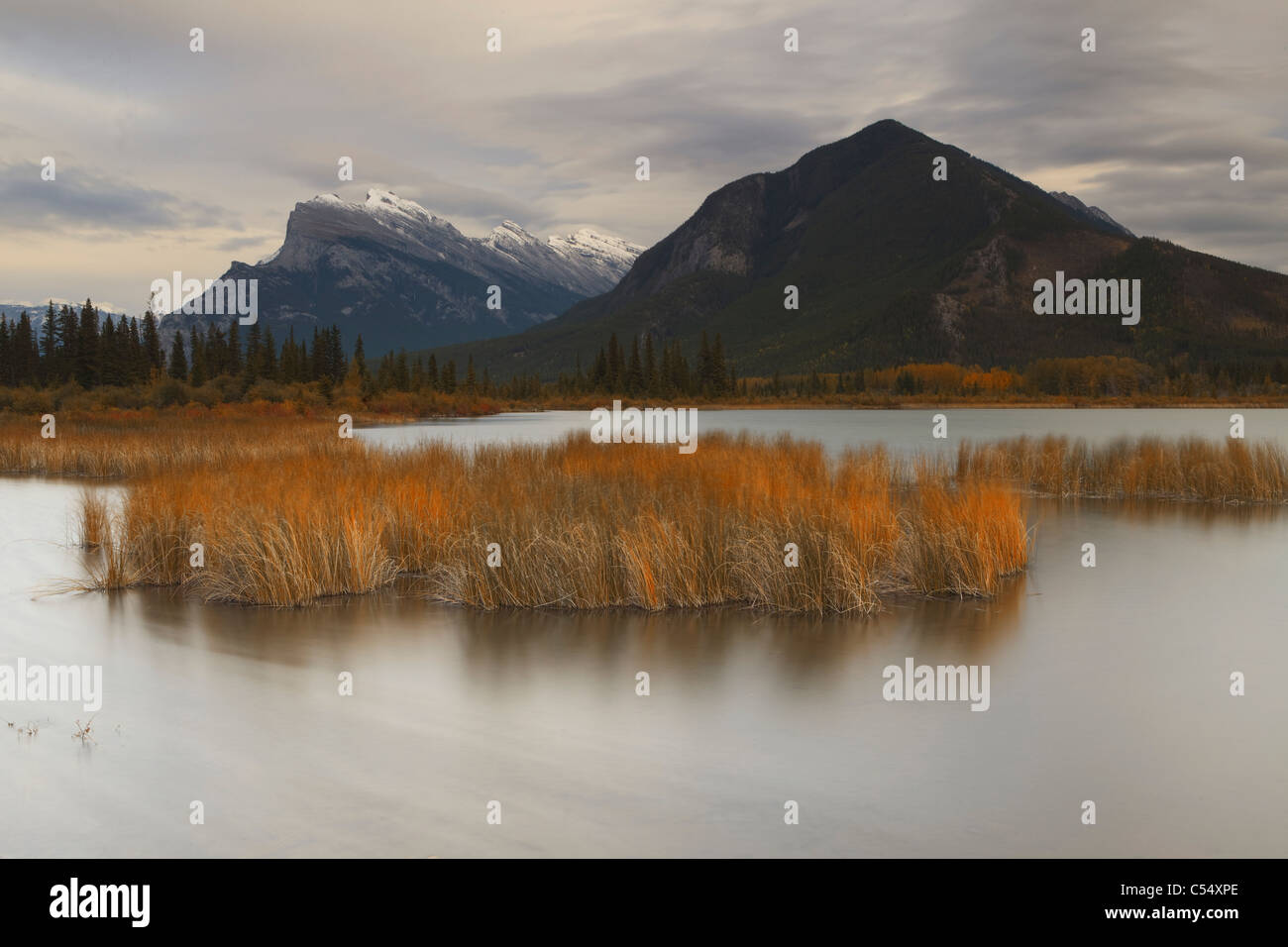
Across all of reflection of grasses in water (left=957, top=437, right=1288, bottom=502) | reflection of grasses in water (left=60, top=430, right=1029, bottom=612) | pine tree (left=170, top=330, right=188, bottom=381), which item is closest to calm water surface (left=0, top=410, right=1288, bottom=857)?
reflection of grasses in water (left=60, top=430, right=1029, bottom=612)

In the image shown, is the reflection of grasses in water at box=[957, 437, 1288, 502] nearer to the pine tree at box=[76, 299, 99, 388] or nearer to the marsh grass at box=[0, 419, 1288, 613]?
the marsh grass at box=[0, 419, 1288, 613]

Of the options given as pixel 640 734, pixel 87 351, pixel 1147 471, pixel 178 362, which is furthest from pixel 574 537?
pixel 178 362

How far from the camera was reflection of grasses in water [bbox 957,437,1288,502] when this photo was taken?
22.3 meters

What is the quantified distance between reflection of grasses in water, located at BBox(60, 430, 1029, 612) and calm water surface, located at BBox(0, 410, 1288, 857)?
525 millimetres

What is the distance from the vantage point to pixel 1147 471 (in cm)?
2373

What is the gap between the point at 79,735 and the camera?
24.8 feet

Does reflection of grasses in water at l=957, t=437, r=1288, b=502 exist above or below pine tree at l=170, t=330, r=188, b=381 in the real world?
below

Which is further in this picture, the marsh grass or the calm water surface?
the marsh grass

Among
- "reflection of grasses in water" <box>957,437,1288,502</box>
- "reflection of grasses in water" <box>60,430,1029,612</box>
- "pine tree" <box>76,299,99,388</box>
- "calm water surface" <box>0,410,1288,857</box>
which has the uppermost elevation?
"pine tree" <box>76,299,99,388</box>

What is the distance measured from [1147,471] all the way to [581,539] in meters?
17.9

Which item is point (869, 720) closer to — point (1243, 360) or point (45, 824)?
point (45, 824)

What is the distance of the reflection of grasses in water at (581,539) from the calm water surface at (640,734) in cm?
52
